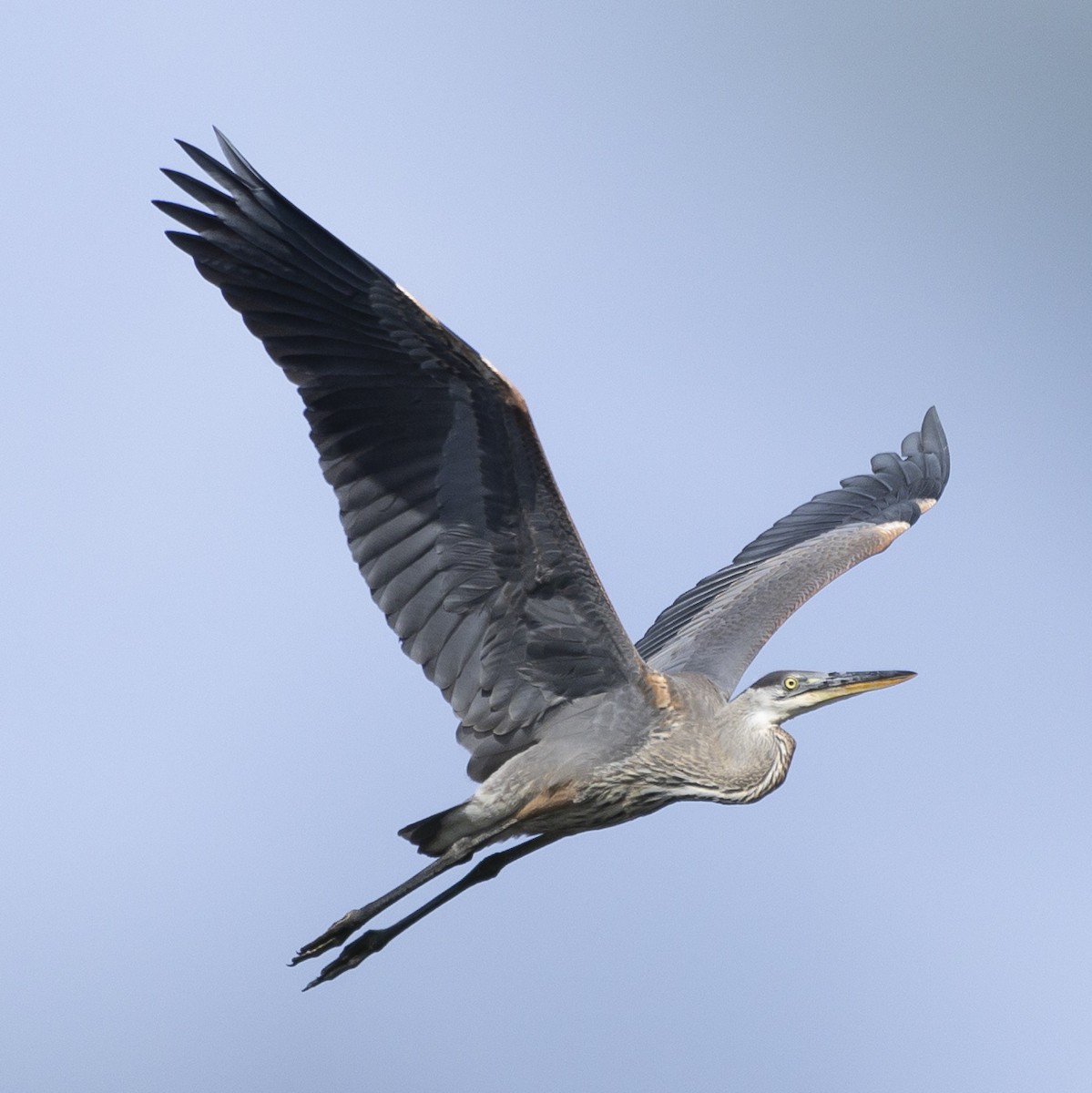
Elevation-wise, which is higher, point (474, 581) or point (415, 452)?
point (415, 452)

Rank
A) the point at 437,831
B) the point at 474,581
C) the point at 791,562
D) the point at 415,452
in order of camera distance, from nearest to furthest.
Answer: the point at 415,452 < the point at 474,581 < the point at 437,831 < the point at 791,562

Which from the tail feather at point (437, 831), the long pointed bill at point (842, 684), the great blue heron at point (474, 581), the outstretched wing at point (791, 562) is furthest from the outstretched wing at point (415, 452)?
the outstretched wing at point (791, 562)

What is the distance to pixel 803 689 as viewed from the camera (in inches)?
323

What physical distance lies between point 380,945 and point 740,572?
3783mm

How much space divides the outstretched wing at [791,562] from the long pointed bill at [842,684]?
2.05 feet

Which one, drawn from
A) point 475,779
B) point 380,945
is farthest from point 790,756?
point 380,945

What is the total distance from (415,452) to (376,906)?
2.20 m

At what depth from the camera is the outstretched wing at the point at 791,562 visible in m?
9.23

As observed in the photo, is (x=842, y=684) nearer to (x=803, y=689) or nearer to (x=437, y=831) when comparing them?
(x=803, y=689)

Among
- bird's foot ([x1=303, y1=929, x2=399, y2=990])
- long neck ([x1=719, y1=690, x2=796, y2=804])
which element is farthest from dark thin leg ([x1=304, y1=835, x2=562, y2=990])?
long neck ([x1=719, y1=690, x2=796, y2=804])

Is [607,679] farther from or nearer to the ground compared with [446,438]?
nearer to the ground

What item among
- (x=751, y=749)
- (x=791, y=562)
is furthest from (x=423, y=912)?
(x=791, y=562)

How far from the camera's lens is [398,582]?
24.6ft

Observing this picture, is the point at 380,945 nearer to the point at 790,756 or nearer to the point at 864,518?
the point at 790,756
